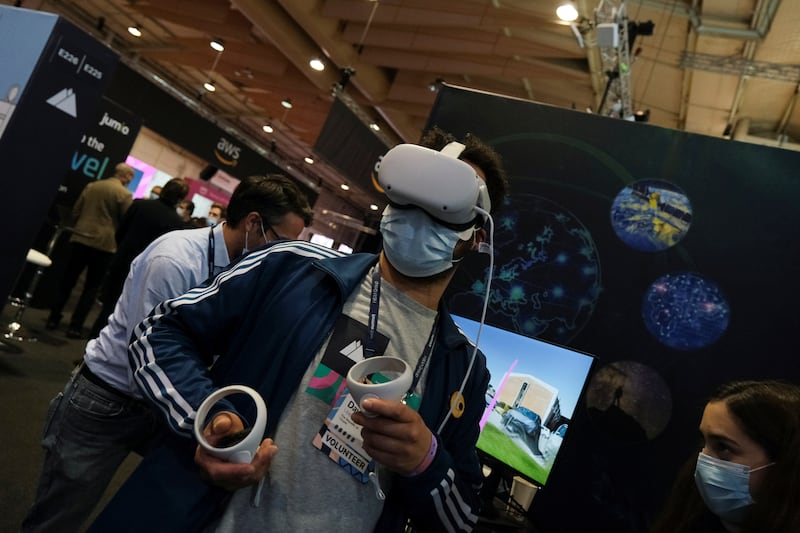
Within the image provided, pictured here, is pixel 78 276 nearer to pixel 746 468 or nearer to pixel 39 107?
pixel 39 107

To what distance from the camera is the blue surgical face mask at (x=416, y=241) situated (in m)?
1.04

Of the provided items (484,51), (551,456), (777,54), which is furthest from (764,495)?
(484,51)

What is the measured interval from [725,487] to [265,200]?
181 centimetres

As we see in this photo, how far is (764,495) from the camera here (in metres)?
1.58

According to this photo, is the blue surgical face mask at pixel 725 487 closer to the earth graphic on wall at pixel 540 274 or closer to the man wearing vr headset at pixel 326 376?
the earth graphic on wall at pixel 540 274

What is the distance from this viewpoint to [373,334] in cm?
99

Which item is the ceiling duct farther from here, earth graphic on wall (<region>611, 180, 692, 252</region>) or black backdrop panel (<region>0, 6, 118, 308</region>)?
black backdrop panel (<region>0, 6, 118, 308</region>)

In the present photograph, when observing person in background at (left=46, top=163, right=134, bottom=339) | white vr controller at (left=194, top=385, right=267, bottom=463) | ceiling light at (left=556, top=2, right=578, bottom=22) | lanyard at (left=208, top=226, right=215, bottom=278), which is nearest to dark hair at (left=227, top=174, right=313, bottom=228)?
lanyard at (left=208, top=226, right=215, bottom=278)

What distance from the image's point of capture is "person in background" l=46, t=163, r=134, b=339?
5.25 metres

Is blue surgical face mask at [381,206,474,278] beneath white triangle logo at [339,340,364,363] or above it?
above

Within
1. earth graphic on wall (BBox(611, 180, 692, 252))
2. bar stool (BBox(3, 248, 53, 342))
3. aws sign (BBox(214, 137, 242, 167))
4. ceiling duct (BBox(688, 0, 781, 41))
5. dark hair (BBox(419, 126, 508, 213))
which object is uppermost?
ceiling duct (BBox(688, 0, 781, 41))

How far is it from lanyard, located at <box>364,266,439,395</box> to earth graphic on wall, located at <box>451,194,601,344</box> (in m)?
1.47

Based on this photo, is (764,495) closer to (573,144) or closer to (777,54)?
(573,144)

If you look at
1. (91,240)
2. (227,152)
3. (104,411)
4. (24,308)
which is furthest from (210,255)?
(227,152)
